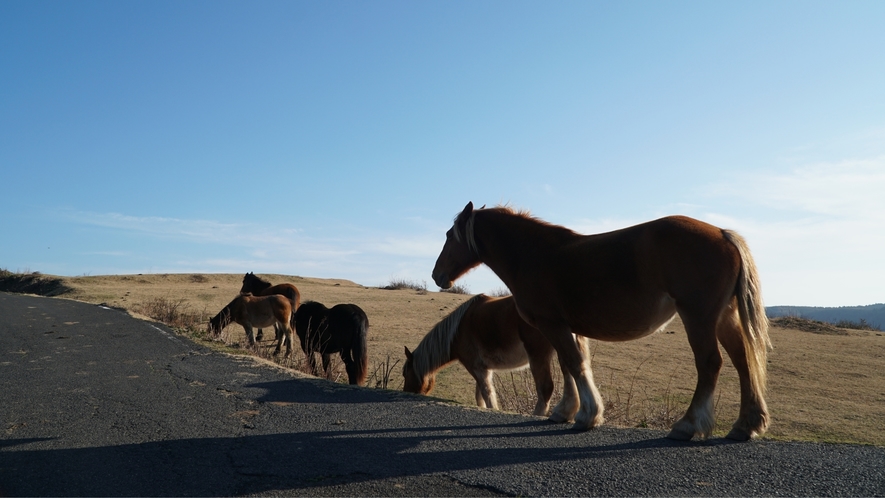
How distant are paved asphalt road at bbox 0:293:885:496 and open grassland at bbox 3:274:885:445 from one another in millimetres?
1848

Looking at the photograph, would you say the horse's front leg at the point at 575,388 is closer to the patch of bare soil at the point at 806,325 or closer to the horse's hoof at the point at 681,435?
the horse's hoof at the point at 681,435

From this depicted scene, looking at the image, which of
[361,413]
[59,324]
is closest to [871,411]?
[361,413]

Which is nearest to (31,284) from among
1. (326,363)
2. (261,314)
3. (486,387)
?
(261,314)

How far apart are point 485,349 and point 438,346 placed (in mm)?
958

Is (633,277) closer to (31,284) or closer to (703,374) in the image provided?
(703,374)

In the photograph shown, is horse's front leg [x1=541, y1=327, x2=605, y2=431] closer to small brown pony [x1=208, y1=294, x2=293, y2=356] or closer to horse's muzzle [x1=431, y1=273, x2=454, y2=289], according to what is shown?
horse's muzzle [x1=431, y1=273, x2=454, y2=289]

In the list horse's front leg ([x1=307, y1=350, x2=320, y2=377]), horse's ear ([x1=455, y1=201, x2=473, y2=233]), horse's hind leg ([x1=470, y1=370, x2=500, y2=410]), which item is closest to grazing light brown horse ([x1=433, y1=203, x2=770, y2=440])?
horse's ear ([x1=455, y1=201, x2=473, y2=233])

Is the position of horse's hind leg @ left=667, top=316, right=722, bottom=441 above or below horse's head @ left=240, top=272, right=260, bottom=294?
below

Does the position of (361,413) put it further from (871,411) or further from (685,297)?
(871,411)

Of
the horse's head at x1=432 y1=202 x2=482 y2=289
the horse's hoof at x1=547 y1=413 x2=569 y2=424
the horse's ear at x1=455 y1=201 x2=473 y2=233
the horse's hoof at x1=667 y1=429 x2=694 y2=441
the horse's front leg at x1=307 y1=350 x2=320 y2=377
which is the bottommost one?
the horse's front leg at x1=307 y1=350 x2=320 y2=377

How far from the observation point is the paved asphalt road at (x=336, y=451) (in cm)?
335

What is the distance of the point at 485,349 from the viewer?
26.7 ft

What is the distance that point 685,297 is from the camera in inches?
169

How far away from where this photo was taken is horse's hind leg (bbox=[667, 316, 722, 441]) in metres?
4.28
